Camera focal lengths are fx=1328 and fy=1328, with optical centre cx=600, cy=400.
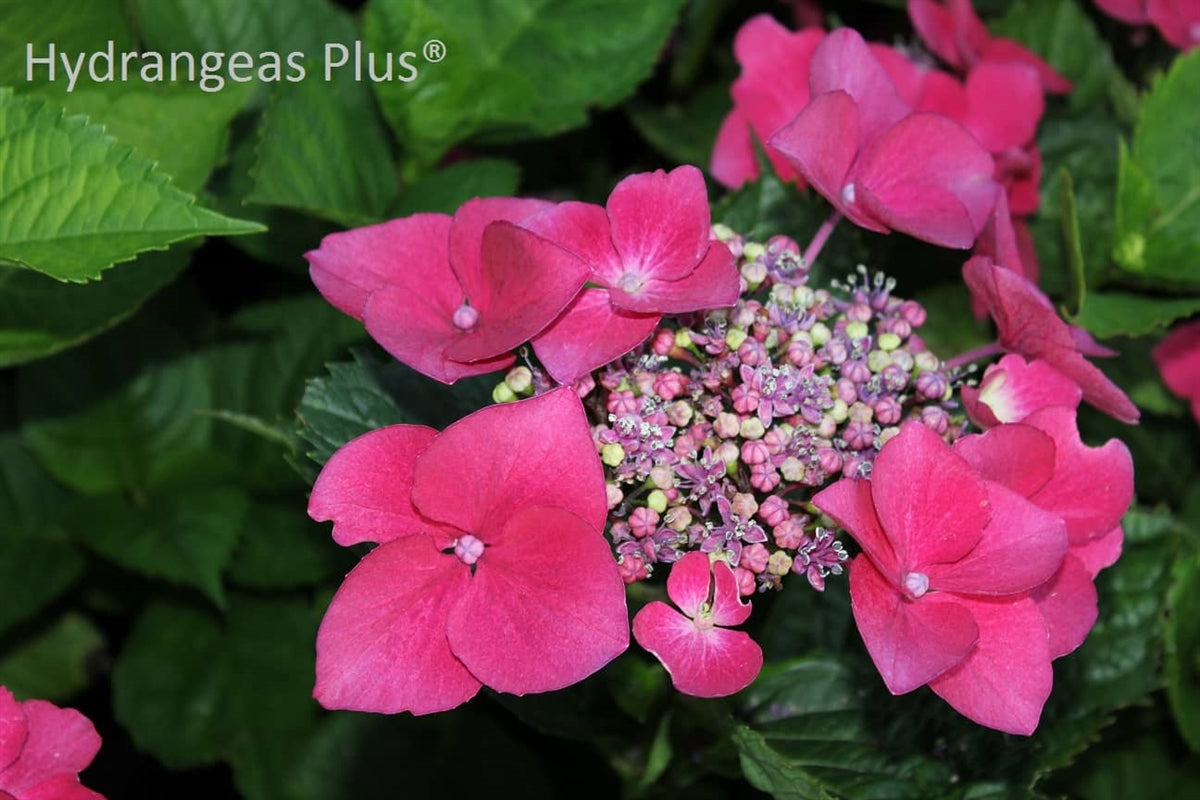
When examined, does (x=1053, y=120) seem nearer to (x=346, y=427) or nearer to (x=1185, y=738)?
(x=1185, y=738)

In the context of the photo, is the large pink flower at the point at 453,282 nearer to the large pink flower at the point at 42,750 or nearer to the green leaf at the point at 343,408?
the green leaf at the point at 343,408

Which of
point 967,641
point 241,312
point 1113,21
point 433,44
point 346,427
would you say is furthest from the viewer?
point 1113,21

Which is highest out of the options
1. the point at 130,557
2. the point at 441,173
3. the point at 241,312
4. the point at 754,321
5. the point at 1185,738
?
the point at 754,321

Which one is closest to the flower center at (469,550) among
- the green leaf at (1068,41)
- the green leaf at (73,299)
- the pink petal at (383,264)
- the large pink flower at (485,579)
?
the large pink flower at (485,579)

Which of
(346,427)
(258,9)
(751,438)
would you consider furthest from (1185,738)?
(258,9)

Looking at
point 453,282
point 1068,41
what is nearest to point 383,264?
point 453,282

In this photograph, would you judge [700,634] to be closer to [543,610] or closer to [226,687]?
[543,610]

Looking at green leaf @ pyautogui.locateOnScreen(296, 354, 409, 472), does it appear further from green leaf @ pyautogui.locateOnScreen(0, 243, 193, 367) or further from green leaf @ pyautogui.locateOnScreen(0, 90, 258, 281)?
green leaf @ pyautogui.locateOnScreen(0, 243, 193, 367)
